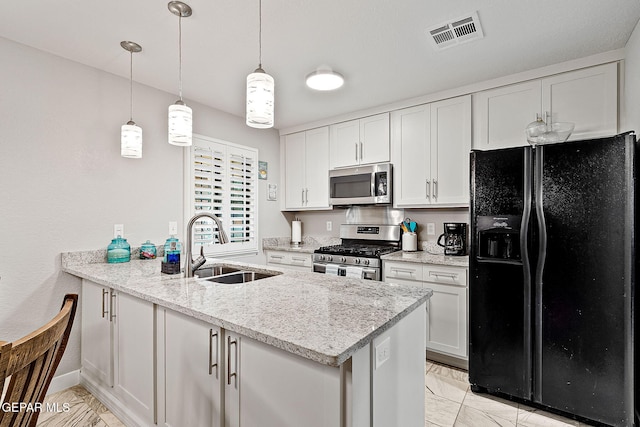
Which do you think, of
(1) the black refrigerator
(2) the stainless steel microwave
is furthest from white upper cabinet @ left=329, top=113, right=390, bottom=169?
(1) the black refrigerator

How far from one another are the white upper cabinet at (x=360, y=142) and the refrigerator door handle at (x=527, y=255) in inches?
56.8

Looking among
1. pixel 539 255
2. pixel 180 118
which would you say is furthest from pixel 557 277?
pixel 180 118

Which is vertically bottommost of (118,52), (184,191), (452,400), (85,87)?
(452,400)

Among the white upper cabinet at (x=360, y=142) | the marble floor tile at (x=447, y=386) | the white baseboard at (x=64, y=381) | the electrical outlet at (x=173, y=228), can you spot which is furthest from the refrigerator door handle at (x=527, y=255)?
the white baseboard at (x=64, y=381)

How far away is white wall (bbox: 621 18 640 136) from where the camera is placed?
1.90 m

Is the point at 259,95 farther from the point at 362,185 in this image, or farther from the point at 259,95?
the point at 362,185

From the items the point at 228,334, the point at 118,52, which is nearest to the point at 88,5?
the point at 118,52

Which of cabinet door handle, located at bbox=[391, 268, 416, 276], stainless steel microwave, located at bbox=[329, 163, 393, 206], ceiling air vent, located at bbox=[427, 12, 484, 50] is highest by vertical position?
ceiling air vent, located at bbox=[427, 12, 484, 50]

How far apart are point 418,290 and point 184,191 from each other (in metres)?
2.40

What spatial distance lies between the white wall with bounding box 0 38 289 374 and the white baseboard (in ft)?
0.14

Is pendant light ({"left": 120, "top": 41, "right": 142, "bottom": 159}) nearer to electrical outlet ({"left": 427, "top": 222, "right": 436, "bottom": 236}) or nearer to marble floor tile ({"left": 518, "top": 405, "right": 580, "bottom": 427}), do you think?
electrical outlet ({"left": 427, "top": 222, "right": 436, "bottom": 236})

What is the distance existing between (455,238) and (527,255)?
3.04 ft

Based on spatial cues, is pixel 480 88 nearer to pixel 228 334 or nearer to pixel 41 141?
pixel 228 334

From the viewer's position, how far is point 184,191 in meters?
3.03
